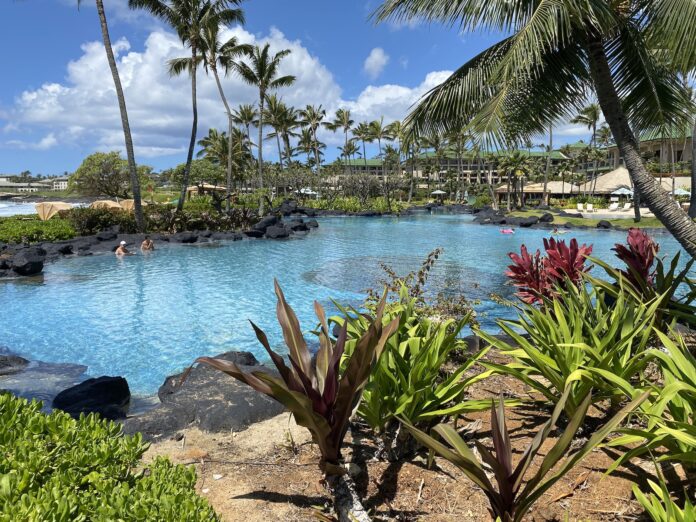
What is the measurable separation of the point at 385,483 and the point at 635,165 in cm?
464

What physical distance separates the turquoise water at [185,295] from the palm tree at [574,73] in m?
2.69

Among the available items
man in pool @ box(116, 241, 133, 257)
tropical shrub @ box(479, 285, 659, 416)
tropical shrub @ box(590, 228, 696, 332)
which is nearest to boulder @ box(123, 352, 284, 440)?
tropical shrub @ box(479, 285, 659, 416)

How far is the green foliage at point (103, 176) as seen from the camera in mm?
45312

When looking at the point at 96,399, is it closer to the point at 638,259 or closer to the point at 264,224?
the point at 638,259

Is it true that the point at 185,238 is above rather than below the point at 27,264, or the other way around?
above

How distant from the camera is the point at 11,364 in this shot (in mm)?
6785

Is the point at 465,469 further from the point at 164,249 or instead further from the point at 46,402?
the point at 164,249

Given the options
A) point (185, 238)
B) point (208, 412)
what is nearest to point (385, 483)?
point (208, 412)

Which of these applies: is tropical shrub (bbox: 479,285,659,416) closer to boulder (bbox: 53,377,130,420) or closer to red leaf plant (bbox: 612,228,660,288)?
red leaf plant (bbox: 612,228,660,288)

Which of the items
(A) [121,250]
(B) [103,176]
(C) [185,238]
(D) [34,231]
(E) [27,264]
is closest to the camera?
(E) [27,264]

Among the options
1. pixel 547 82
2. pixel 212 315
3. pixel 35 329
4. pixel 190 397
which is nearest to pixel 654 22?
pixel 547 82

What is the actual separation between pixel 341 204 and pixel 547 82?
134 feet

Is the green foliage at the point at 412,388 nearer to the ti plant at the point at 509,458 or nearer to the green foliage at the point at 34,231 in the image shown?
the ti plant at the point at 509,458

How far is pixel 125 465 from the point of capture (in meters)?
2.17
